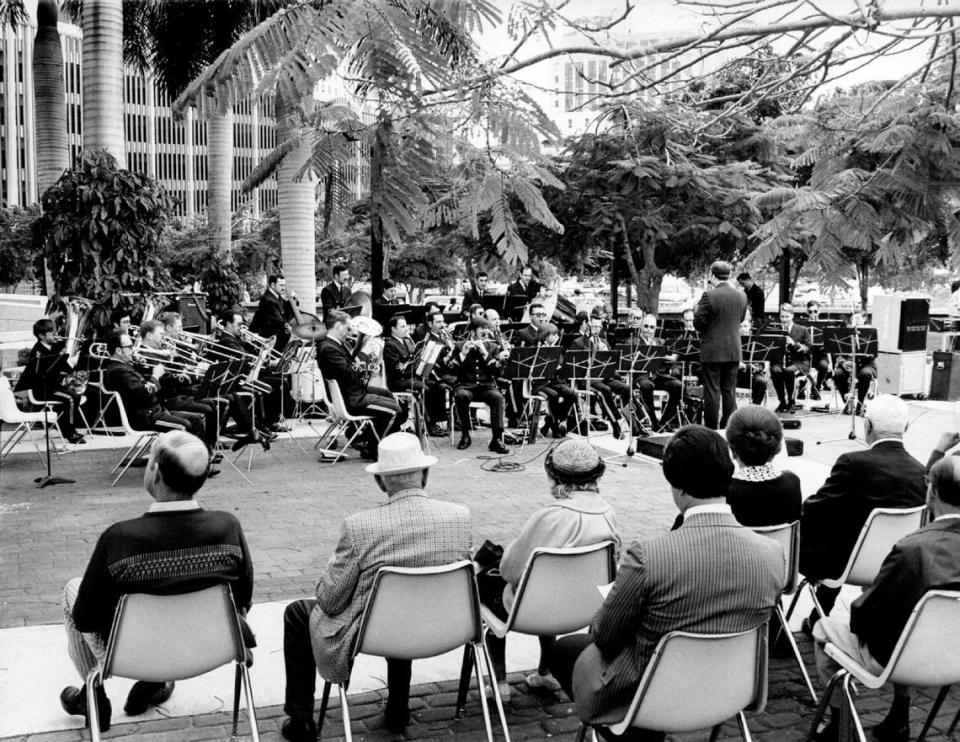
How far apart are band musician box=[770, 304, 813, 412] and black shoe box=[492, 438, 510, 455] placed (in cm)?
506

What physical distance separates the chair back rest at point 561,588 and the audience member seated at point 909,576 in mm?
1057

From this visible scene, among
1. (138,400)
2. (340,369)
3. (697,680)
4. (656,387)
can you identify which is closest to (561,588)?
(697,680)

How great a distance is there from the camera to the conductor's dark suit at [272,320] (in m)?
15.2

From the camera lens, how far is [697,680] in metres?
3.46

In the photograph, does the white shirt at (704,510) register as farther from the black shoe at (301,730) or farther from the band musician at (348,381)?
the band musician at (348,381)

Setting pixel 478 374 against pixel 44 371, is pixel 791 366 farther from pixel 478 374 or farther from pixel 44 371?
pixel 44 371

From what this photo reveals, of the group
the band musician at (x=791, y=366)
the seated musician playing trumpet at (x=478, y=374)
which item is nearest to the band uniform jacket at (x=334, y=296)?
the seated musician playing trumpet at (x=478, y=374)

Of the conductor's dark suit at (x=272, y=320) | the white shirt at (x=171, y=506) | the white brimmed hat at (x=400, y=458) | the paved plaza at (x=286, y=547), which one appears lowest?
the paved plaza at (x=286, y=547)

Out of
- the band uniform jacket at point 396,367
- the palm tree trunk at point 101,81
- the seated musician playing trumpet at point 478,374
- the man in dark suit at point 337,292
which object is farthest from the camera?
the man in dark suit at point 337,292

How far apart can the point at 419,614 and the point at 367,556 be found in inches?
12.4

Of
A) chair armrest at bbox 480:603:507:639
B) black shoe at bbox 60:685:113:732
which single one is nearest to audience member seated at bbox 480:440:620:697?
chair armrest at bbox 480:603:507:639

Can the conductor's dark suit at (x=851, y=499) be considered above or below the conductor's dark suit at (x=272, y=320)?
below

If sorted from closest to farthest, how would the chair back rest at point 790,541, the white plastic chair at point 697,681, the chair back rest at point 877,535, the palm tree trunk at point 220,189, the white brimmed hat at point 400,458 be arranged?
the white plastic chair at point 697,681
the white brimmed hat at point 400,458
the chair back rest at point 790,541
the chair back rest at point 877,535
the palm tree trunk at point 220,189

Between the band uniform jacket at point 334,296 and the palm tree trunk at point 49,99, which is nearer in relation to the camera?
the band uniform jacket at point 334,296
